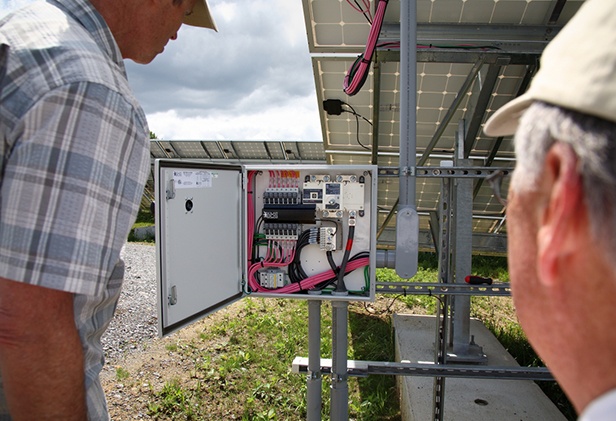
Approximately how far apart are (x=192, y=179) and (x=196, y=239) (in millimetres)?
271

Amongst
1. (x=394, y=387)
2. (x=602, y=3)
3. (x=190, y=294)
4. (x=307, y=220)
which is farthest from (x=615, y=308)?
(x=394, y=387)

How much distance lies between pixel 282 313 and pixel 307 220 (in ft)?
10.6

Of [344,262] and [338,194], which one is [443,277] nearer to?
[344,262]

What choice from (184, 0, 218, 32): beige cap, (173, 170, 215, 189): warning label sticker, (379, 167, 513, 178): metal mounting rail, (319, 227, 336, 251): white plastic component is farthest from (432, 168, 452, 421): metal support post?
(184, 0, 218, 32): beige cap

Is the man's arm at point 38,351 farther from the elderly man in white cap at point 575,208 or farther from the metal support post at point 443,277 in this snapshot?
the metal support post at point 443,277

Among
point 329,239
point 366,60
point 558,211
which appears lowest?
Result: point 329,239

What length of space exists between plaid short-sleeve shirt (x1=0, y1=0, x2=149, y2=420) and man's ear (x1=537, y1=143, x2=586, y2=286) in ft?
2.56

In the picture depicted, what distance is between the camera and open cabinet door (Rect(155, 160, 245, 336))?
182 centimetres

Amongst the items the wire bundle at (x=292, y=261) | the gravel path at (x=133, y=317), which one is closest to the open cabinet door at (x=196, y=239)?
the wire bundle at (x=292, y=261)

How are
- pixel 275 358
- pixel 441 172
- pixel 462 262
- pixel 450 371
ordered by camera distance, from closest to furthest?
1. pixel 441 172
2. pixel 450 371
3. pixel 462 262
4. pixel 275 358

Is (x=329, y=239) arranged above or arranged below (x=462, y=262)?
above

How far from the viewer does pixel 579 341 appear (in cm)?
48

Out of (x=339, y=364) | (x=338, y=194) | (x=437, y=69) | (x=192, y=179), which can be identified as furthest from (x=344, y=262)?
(x=437, y=69)

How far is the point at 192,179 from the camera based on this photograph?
6.61 ft
